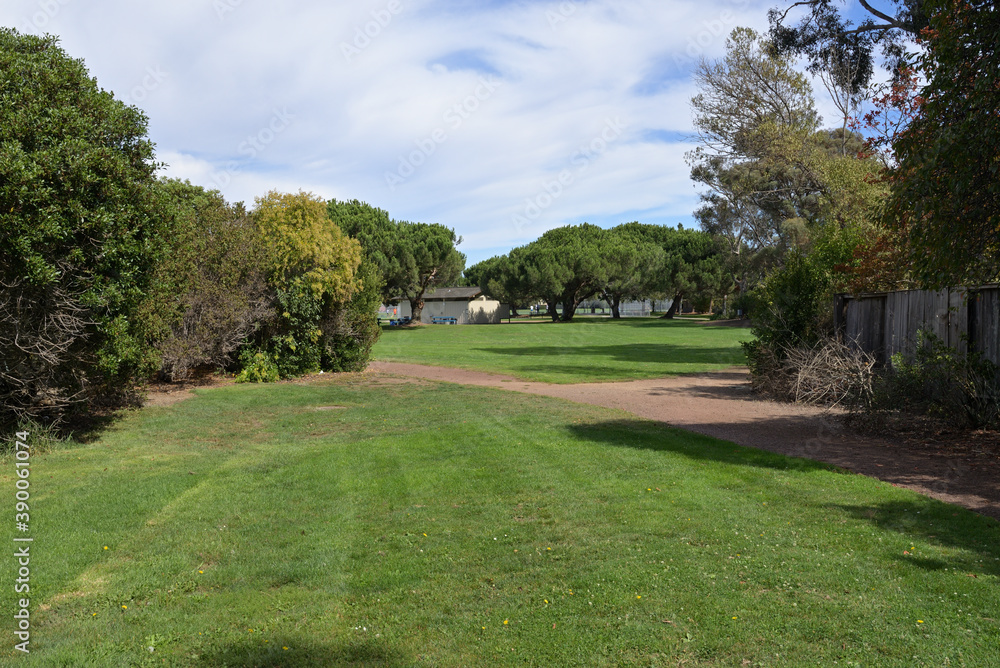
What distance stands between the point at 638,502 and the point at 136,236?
26.7 feet

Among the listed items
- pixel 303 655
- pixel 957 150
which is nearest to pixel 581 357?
pixel 957 150

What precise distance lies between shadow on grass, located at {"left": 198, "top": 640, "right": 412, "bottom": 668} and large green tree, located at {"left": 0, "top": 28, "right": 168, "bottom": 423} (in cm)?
662

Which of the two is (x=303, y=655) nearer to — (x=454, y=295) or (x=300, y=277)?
(x=300, y=277)

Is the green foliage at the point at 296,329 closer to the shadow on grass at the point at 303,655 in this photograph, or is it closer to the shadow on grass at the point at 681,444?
the shadow on grass at the point at 681,444

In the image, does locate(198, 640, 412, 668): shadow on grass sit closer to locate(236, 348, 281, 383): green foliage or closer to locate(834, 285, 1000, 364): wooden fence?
locate(834, 285, 1000, 364): wooden fence

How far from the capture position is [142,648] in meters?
4.11

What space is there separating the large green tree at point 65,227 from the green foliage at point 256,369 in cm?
758

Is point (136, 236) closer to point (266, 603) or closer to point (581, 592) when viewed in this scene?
point (266, 603)

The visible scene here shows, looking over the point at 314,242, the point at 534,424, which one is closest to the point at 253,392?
the point at 314,242

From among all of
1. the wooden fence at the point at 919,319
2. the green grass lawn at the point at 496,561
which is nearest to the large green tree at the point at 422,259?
the wooden fence at the point at 919,319

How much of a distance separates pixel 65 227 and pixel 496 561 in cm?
739

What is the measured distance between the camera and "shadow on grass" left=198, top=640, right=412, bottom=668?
3877mm

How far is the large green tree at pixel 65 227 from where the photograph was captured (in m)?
8.48

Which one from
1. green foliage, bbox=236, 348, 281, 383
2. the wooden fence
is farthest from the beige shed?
the wooden fence
